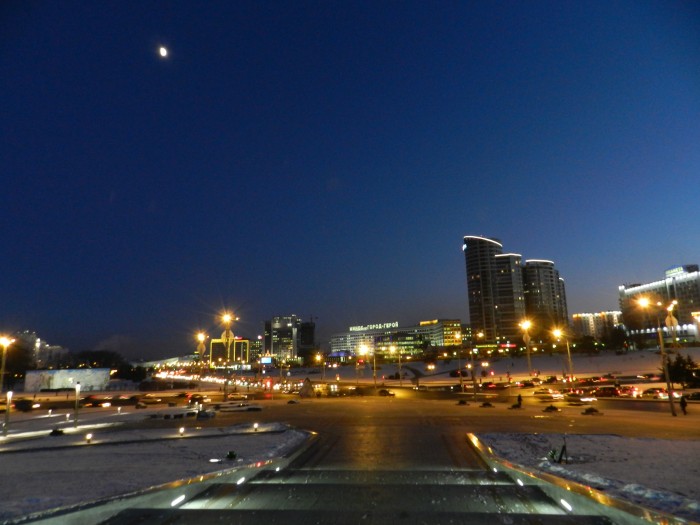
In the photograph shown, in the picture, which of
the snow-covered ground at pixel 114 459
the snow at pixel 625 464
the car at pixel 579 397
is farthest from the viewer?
the car at pixel 579 397

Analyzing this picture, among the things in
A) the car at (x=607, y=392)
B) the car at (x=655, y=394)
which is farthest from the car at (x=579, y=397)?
the car at (x=655, y=394)

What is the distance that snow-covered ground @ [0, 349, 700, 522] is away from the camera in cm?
1149

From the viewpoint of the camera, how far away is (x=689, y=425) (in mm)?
25438

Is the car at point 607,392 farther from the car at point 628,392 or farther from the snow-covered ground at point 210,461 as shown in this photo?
the snow-covered ground at point 210,461

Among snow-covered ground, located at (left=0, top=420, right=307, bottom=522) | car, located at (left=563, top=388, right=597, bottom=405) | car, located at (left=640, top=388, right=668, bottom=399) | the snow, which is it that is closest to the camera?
the snow

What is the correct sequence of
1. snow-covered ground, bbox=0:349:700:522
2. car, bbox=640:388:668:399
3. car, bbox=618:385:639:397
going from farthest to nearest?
car, bbox=618:385:639:397
car, bbox=640:388:668:399
snow-covered ground, bbox=0:349:700:522

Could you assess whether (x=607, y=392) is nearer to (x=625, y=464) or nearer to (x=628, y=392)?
(x=628, y=392)

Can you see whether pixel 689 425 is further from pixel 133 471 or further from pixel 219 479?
pixel 133 471

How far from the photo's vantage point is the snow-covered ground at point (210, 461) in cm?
1149

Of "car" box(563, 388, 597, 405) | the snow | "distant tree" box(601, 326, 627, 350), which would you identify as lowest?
"car" box(563, 388, 597, 405)

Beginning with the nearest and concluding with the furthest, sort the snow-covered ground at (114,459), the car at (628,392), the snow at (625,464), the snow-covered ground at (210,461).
A: the snow at (625,464)
the snow-covered ground at (210,461)
the snow-covered ground at (114,459)
the car at (628,392)

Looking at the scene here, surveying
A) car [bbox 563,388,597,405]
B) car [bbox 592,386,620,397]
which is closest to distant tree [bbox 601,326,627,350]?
car [bbox 592,386,620,397]

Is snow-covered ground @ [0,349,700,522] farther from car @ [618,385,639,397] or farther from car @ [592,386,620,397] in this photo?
car @ [592,386,620,397]

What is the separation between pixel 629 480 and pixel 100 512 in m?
13.4
